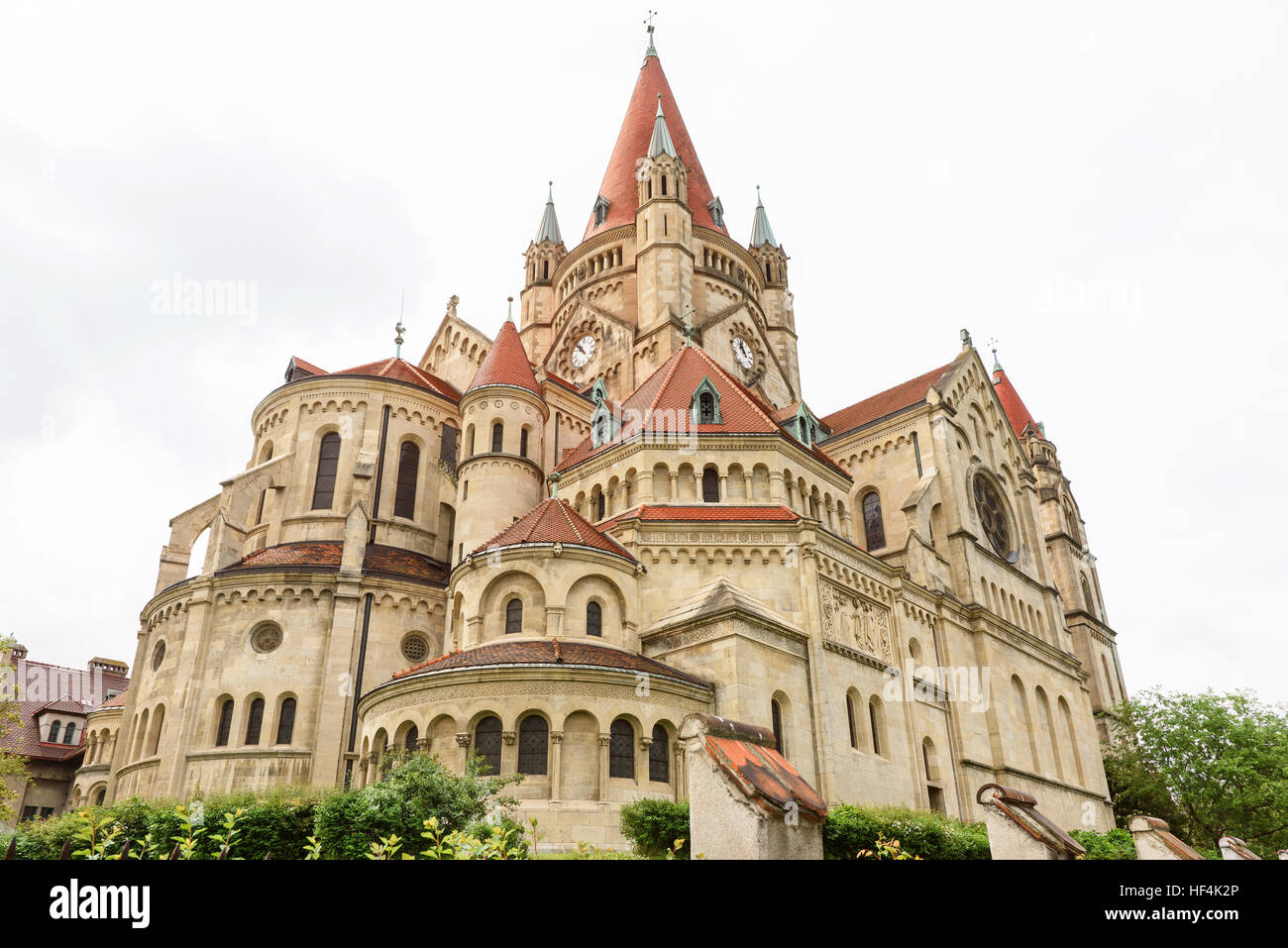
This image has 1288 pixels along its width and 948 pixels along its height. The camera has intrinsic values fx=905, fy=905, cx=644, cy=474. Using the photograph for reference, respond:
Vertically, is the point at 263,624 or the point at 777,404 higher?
the point at 777,404

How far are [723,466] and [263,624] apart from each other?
16852mm

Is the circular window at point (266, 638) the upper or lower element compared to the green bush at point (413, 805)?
upper

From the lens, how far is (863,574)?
31484 mm

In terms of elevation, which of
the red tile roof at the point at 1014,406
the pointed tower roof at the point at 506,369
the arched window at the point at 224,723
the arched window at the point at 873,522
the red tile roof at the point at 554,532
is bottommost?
the arched window at the point at 224,723

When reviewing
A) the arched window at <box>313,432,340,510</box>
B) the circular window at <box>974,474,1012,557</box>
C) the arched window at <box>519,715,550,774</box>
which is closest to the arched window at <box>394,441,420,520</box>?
the arched window at <box>313,432,340,510</box>

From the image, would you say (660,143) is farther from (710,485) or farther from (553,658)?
(553,658)

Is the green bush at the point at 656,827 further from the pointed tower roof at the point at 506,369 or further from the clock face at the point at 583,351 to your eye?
the clock face at the point at 583,351

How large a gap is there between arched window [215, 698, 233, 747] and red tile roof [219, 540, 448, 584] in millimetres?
4658

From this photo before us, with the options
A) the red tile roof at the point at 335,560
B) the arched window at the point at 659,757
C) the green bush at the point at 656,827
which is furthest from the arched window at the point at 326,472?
the green bush at the point at 656,827

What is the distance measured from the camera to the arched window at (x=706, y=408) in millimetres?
33531

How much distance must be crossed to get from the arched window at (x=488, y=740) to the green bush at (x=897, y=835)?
8.28 m

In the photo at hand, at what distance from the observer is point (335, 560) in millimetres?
33031
